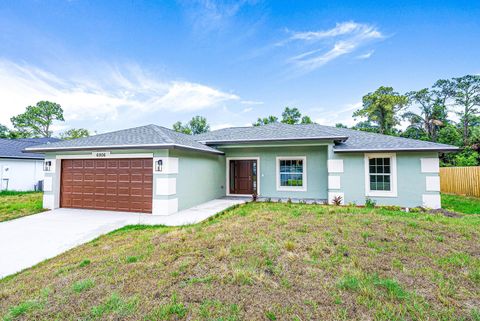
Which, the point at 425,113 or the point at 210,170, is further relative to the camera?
the point at 425,113

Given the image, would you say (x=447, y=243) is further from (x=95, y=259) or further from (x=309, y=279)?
(x=95, y=259)

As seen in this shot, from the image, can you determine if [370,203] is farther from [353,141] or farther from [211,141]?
[211,141]

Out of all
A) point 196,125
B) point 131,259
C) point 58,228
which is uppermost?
point 196,125

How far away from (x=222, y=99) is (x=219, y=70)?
4696 millimetres

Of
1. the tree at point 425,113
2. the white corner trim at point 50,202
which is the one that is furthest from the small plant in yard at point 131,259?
the tree at point 425,113

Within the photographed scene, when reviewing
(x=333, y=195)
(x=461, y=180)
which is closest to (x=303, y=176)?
(x=333, y=195)

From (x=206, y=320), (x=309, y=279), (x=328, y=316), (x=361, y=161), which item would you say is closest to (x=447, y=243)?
(x=309, y=279)

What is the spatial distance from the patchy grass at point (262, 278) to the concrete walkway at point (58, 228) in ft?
2.09

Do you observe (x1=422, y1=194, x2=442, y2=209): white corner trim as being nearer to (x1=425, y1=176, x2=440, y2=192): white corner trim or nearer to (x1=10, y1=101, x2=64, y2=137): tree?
(x1=425, y1=176, x2=440, y2=192): white corner trim

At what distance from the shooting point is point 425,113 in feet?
91.9

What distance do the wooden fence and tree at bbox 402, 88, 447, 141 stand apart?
16189mm

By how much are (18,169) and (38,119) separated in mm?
Answer: 28993

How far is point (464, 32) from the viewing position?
1198 cm

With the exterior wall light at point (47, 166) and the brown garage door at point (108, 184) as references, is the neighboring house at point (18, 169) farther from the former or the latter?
the brown garage door at point (108, 184)
